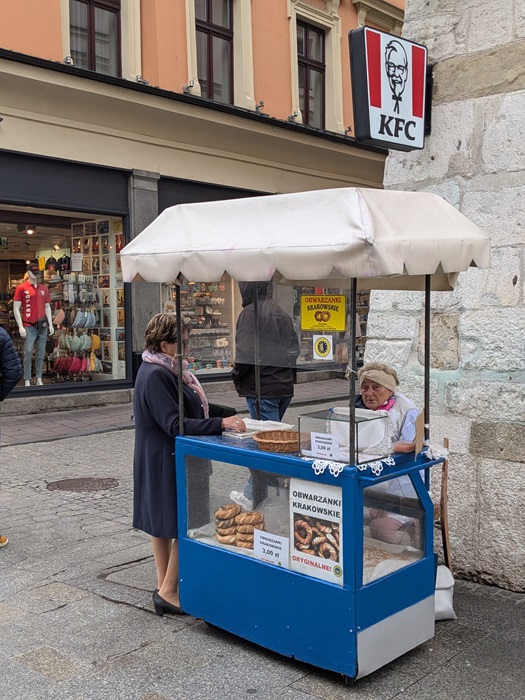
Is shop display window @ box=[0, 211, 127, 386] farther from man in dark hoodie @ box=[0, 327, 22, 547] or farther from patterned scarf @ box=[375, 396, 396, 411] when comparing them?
patterned scarf @ box=[375, 396, 396, 411]

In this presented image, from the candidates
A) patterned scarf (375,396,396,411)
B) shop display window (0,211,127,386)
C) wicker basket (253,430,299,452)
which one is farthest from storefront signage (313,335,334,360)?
shop display window (0,211,127,386)

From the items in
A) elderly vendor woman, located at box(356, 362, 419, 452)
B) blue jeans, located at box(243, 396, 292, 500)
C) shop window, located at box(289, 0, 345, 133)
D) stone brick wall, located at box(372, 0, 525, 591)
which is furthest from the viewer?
shop window, located at box(289, 0, 345, 133)

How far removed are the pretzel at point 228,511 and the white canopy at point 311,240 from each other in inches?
46.8

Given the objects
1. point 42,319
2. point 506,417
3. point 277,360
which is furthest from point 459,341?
point 42,319

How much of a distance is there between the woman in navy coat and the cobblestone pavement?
1.34 ft

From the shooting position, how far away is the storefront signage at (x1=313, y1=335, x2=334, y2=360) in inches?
153

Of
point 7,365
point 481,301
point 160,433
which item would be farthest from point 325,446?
point 7,365

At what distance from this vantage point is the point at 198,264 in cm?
364

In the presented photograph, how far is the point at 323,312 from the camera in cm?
396

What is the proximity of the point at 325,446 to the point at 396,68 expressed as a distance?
2.59 meters

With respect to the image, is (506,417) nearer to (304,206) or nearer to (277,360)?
(277,360)

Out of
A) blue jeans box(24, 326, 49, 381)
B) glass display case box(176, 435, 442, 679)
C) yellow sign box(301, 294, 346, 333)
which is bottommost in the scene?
glass display case box(176, 435, 442, 679)

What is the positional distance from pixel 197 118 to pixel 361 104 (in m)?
8.89

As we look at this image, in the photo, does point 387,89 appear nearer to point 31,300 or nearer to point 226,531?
point 226,531
